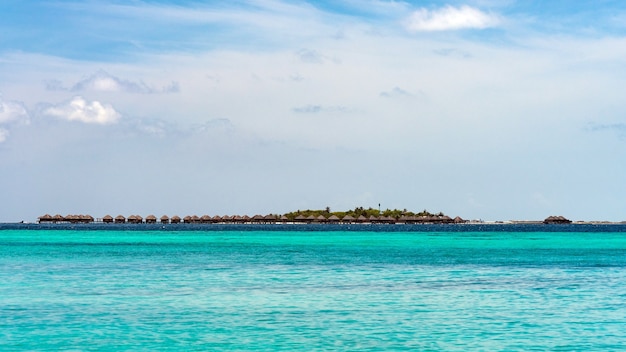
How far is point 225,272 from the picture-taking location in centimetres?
4112

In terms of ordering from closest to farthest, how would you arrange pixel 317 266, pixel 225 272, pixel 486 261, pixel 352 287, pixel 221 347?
pixel 221 347, pixel 352 287, pixel 225 272, pixel 317 266, pixel 486 261

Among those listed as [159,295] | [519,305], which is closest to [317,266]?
[159,295]

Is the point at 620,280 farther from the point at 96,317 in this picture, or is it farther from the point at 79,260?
the point at 79,260

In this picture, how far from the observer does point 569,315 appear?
2525cm

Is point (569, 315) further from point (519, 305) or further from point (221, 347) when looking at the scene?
point (221, 347)

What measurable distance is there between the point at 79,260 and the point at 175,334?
32.2 meters

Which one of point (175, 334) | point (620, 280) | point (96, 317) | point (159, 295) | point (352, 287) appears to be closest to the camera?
point (175, 334)

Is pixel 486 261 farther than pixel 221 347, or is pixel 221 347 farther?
pixel 486 261

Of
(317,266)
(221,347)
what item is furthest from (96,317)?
(317,266)

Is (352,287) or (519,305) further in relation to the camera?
(352,287)

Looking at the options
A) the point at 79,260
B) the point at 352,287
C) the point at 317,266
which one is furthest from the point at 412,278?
the point at 79,260

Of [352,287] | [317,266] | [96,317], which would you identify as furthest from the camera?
[317,266]

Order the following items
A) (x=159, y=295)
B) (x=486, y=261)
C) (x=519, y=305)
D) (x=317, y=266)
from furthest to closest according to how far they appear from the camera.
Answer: (x=486, y=261)
(x=317, y=266)
(x=159, y=295)
(x=519, y=305)

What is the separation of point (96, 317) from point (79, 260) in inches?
1128
